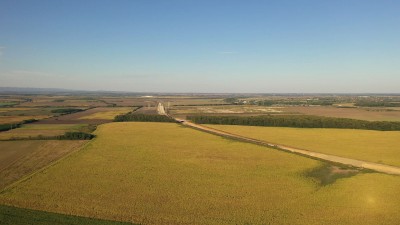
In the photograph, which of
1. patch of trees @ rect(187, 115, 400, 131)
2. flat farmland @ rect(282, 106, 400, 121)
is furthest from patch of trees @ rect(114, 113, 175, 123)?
flat farmland @ rect(282, 106, 400, 121)

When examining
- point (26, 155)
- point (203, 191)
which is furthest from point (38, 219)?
point (26, 155)

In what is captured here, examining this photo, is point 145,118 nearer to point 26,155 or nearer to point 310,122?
point 310,122

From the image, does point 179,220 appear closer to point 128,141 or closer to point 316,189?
point 316,189

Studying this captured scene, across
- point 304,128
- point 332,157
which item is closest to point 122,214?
point 332,157

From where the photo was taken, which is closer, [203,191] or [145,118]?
[203,191]

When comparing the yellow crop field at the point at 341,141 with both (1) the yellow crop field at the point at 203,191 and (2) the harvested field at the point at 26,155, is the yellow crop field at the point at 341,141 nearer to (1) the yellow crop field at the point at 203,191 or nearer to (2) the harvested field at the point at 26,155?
(1) the yellow crop field at the point at 203,191

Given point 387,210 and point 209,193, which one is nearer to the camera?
point 387,210
